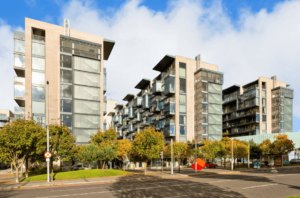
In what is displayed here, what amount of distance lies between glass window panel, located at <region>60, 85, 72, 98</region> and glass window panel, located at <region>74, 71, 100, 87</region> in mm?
2397

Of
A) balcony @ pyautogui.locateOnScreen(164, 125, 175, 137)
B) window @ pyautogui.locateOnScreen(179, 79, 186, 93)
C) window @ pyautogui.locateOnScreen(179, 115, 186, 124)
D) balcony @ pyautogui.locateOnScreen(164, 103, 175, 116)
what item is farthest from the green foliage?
window @ pyautogui.locateOnScreen(179, 79, 186, 93)

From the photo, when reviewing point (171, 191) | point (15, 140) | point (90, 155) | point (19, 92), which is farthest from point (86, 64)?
point (171, 191)

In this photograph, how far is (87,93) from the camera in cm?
5900

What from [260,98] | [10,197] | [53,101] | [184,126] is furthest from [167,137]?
[10,197]

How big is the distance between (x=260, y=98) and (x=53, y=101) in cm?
7917

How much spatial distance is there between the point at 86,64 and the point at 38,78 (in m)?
12.5

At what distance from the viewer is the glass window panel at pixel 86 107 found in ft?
187

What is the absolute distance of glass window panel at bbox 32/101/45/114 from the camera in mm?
52250

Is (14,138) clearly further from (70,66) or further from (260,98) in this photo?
(260,98)

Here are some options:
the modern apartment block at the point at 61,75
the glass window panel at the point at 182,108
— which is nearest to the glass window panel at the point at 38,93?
the modern apartment block at the point at 61,75

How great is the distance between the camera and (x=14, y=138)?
26.4m

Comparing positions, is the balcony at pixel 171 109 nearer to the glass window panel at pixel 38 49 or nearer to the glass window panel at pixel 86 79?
the glass window panel at pixel 86 79

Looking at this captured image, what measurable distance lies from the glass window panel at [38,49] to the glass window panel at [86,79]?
923 centimetres

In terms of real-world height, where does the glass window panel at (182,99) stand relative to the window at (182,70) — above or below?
below
